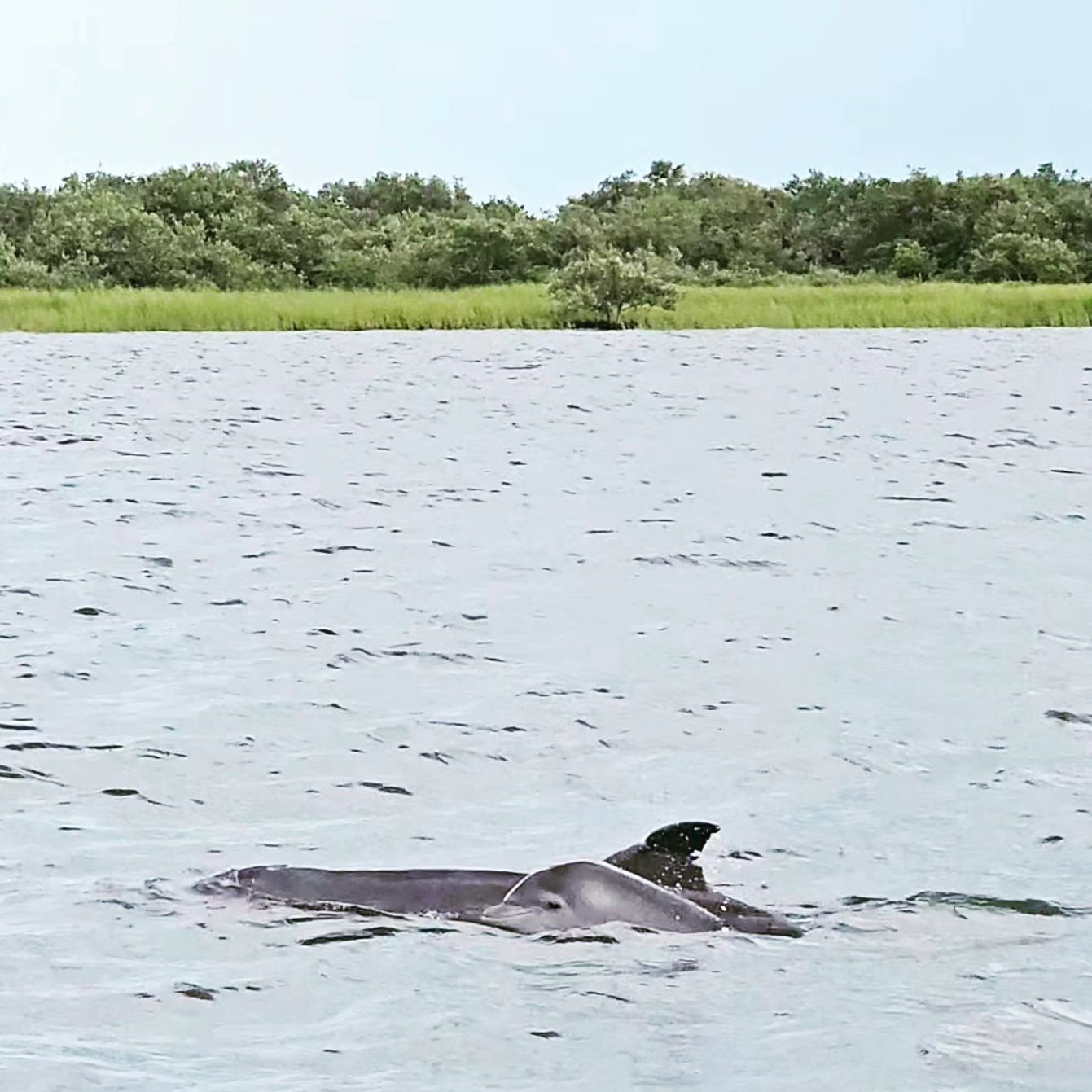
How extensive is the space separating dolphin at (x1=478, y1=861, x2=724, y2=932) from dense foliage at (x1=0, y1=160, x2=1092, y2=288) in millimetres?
58094

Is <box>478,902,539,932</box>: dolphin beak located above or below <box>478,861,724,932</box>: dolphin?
below

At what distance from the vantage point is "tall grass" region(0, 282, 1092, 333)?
48.9m

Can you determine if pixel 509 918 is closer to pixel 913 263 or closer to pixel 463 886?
pixel 463 886

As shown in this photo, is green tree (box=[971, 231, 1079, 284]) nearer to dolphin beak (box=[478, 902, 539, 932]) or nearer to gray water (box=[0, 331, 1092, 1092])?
gray water (box=[0, 331, 1092, 1092])

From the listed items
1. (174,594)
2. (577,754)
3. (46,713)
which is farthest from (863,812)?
(174,594)

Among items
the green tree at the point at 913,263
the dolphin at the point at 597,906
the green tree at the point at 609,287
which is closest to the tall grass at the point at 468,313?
the green tree at the point at 609,287

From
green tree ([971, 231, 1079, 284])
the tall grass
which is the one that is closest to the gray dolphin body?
the tall grass

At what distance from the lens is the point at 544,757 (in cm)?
883

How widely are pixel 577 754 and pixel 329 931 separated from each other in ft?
8.76

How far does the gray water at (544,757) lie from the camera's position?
5656mm

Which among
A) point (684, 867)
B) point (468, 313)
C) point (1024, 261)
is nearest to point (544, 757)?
point (684, 867)

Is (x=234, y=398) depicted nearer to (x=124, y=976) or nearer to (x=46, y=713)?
(x=46, y=713)

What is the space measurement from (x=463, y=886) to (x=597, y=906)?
0.56 m

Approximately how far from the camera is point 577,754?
29.0ft
